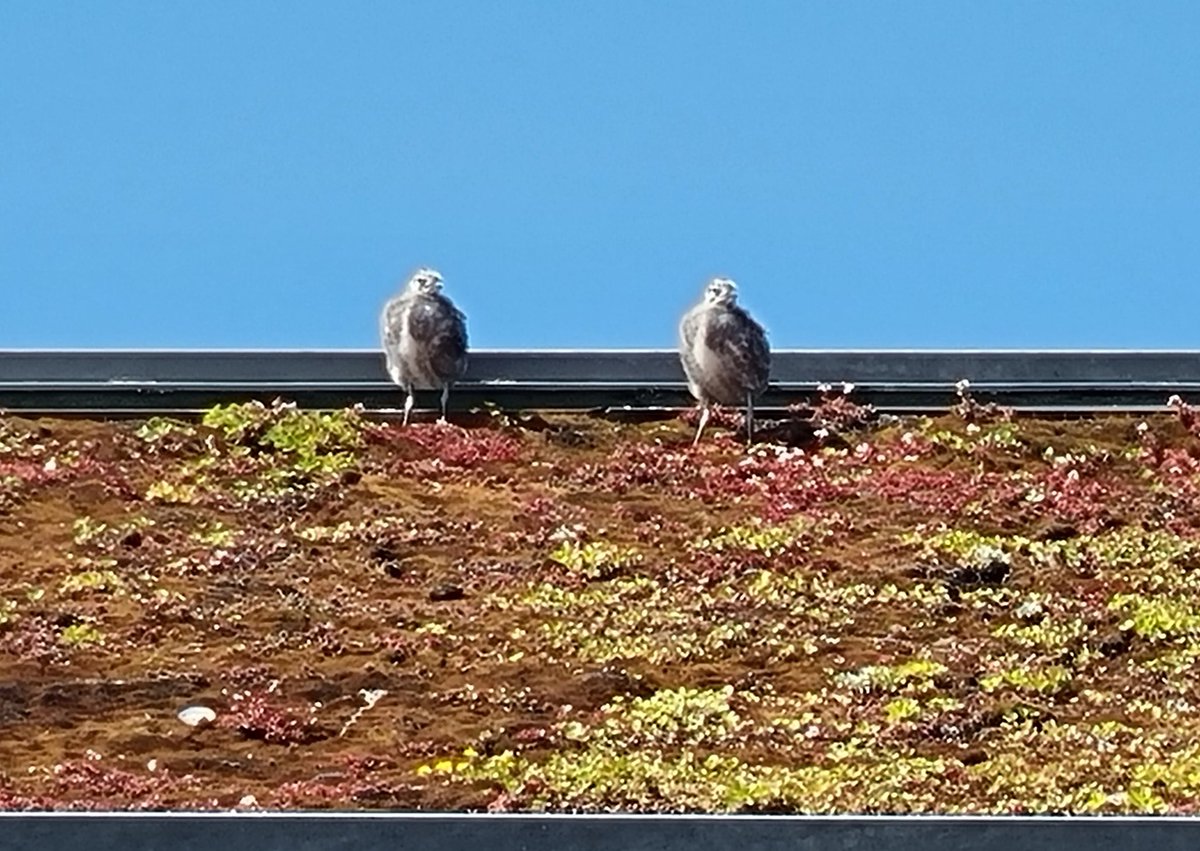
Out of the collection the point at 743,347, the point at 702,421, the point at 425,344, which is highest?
the point at 743,347

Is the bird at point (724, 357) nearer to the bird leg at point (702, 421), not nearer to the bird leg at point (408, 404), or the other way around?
the bird leg at point (702, 421)

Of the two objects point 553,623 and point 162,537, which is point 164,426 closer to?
point 162,537

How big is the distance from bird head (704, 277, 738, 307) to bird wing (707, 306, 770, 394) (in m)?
0.44

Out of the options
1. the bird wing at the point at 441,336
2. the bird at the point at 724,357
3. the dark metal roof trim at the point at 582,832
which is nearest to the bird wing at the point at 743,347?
the bird at the point at 724,357

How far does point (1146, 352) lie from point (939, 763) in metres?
9.63

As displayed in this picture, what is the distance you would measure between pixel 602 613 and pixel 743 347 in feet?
16.0

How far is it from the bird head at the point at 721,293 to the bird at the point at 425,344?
206 cm

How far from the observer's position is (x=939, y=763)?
43.4 ft

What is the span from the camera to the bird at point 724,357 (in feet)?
68.1

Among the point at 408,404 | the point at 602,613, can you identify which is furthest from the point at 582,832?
the point at 408,404

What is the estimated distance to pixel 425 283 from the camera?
73.3ft

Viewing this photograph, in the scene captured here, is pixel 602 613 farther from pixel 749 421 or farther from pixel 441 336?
pixel 441 336

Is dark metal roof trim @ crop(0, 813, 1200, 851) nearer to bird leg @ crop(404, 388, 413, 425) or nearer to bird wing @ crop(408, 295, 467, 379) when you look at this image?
bird wing @ crop(408, 295, 467, 379)

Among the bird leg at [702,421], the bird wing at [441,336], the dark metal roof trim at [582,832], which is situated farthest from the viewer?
the bird leg at [702,421]
